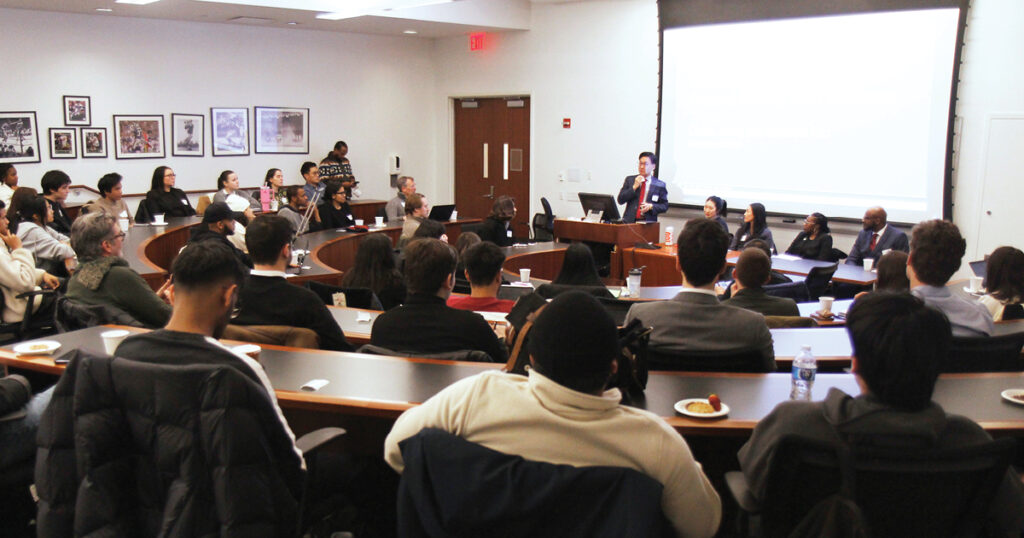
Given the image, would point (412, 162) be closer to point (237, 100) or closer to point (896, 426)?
point (237, 100)

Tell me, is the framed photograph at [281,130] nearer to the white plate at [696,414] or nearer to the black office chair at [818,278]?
the black office chair at [818,278]

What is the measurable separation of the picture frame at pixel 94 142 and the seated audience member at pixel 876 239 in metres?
8.34

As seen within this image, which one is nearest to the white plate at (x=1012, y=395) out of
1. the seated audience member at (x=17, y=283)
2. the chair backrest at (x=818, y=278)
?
the chair backrest at (x=818, y=278)

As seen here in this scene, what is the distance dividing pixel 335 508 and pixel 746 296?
2293 millimetres

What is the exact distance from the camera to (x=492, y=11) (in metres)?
11.1

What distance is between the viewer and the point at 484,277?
4.13 m

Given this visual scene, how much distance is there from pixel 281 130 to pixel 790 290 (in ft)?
26.4

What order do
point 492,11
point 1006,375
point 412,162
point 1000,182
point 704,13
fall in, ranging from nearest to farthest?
point 1006,375 → point 1000,182 → point 704,13 → point 492,11 → point 412,162

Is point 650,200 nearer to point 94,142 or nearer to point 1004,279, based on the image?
point 1004,279

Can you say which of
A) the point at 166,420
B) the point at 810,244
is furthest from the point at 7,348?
the point at 810,244

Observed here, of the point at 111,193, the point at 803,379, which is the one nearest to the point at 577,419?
the point at 803,379

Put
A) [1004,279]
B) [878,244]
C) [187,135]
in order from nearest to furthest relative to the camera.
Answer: [1004,279] → [878,244] → [187,135]

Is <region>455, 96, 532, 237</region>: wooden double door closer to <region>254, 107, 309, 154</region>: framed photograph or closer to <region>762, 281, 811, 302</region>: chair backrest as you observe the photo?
<region>254, 107, 309, 154</region>: framed photograph

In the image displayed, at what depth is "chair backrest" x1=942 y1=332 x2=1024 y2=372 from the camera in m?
3.31
